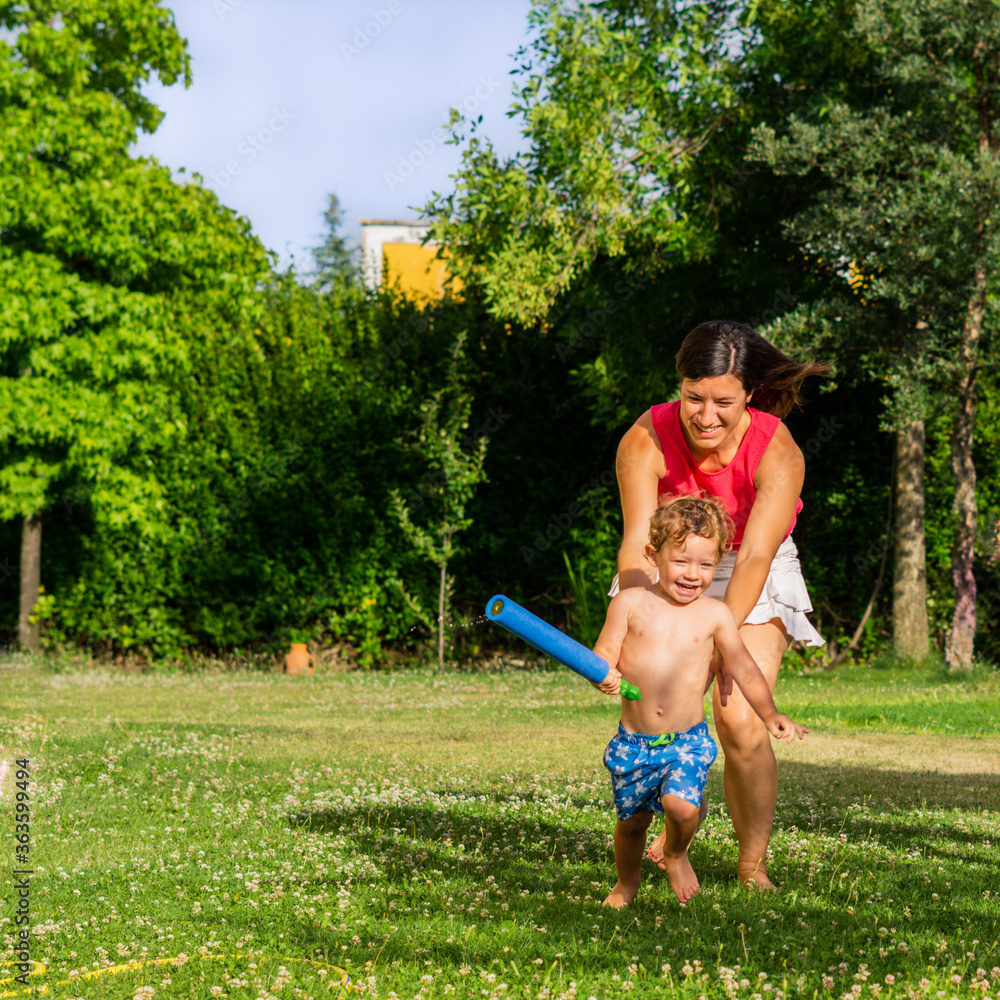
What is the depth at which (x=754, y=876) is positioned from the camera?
4121mm

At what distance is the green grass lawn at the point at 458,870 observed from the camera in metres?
3.21

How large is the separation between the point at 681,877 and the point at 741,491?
1.49 m

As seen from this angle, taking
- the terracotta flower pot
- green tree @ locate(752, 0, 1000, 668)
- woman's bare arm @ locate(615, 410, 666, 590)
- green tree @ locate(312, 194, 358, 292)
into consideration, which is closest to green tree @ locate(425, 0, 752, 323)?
green tree @ locate(752, 0, 1000, 668)

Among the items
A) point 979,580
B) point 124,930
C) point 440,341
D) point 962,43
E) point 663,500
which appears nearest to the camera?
point 124,930

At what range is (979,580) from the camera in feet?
43.3

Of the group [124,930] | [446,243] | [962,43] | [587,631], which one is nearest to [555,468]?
[587,631]

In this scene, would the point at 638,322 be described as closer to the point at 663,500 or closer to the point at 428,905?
the point at 663,500

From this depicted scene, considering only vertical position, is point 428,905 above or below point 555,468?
below

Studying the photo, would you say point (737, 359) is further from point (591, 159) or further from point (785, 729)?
point (591, 159)

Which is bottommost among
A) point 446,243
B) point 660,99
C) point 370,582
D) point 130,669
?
point 130,669

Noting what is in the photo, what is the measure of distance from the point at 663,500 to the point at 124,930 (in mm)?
2439

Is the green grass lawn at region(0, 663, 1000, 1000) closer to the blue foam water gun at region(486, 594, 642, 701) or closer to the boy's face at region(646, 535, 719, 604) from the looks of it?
the blue foam water gun at region(486, 594, 642, 701)

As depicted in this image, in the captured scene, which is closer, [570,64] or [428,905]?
[428,905]

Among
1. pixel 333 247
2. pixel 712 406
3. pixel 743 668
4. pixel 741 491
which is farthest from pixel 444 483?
pixel 333 247
